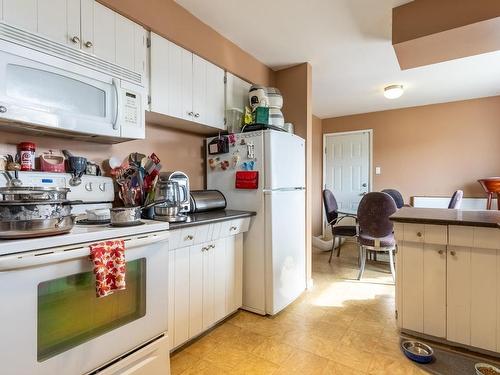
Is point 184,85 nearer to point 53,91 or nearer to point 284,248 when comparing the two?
point 53,91

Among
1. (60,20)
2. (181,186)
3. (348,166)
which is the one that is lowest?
(181,186)

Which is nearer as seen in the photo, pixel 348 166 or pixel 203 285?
pixel 203 285

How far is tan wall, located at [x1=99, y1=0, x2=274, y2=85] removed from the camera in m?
1.79

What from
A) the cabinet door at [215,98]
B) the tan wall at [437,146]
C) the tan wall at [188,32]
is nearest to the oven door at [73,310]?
the cabinet door at [215,98]

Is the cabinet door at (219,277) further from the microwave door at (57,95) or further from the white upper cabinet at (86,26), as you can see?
the white upper cabinet at (86,26)

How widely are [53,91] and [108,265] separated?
92cm

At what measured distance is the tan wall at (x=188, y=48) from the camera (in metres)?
1.70

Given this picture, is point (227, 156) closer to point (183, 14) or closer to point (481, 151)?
point (183, 14)

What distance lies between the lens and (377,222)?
2.94 m

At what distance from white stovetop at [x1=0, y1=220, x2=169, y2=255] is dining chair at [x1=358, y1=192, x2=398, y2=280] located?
7.52 ft

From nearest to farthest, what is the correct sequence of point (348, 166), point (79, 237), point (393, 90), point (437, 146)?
point (79, 237) < point (393, 90) < point (437, 146) < point (348, 166)

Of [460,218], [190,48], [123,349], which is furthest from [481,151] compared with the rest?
[123,349]

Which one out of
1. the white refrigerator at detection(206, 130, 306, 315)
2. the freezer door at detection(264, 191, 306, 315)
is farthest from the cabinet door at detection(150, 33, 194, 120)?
the freezer door at detection(264, 191, 306, 315)

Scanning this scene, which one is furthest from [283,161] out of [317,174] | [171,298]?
[317,174]
